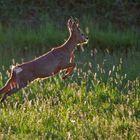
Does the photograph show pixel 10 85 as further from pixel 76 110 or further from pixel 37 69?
pixel 76 110

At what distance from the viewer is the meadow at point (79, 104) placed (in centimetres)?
711

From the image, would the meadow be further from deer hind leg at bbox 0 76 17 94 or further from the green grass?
deer hind leg at bbox 0 76 17 94

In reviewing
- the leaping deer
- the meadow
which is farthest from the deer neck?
the meadow

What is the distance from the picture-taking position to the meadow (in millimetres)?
7113

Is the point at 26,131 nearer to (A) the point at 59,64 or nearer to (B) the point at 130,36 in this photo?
(A) the point at 59,64

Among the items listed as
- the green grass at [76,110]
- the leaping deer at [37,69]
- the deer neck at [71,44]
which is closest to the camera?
the green grass at [76,110]

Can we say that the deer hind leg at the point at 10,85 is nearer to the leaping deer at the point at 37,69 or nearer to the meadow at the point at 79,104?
the leaping deer at the point at 37,69

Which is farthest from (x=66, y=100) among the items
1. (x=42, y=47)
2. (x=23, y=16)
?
(x=23, y=16)

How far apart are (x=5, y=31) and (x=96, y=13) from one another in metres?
2.59

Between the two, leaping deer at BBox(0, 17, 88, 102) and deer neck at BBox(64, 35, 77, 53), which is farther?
deer neck at BBox(64, 35, 77, 53)

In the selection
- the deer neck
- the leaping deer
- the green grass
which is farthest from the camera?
the deer neck

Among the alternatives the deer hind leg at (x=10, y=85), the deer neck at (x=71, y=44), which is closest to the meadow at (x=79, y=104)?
the deer hind leg at (x=10, y=85)

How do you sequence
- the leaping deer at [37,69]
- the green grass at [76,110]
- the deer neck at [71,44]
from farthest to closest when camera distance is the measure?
1. the deer neck at [71,44]
2. the leaping deer at [37,69]
3. the green grass at [76,110]

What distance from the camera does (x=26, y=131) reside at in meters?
7.23
